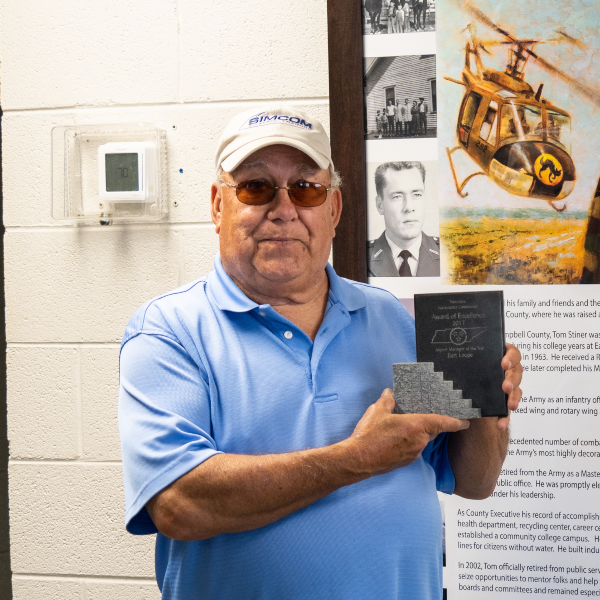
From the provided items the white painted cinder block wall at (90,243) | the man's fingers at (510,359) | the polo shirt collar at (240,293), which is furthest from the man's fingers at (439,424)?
the white painted cinder block wall at (90,243)

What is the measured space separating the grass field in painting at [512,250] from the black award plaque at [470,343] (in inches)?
18.3

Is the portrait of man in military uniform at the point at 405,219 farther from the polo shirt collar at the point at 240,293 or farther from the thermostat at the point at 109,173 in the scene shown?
the thermostat at the point at 109,173

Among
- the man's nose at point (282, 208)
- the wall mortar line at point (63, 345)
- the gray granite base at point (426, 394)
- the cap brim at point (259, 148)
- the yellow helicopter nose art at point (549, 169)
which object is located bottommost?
the gray granite base at point (426, 394)

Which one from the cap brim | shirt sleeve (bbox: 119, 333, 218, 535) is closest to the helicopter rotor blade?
the cap brim

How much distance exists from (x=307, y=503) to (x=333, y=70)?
99 cm

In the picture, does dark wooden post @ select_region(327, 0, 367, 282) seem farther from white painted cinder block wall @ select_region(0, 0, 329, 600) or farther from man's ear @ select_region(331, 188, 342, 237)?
man's ear @ select_region(331, 188, 342, 237)

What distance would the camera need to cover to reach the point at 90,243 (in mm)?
1585

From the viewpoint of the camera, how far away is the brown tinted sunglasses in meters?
1.08

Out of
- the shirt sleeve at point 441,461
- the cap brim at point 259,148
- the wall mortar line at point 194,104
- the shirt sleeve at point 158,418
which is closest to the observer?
the shirt sleeve at point 158,418

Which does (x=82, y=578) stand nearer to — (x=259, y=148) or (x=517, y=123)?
(x=259, y=148)

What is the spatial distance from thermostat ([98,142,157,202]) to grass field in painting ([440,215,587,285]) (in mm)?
713

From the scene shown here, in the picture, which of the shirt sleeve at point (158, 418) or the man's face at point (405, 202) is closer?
the shirt sleeve at point (158, 418)

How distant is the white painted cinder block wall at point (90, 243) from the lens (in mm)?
1535

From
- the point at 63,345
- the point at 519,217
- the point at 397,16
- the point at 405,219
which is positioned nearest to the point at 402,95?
the point at 397,16
